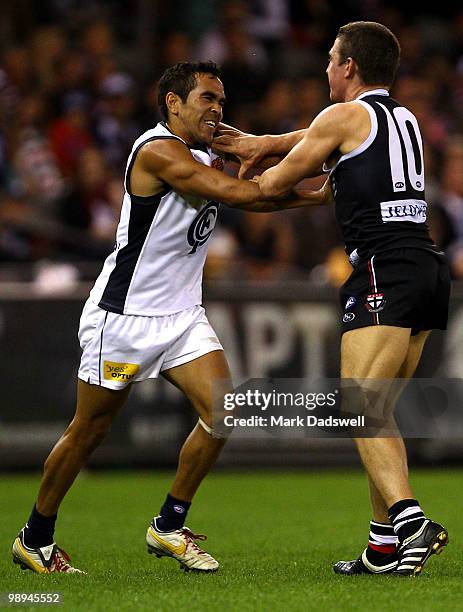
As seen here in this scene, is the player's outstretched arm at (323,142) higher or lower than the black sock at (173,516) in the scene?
higher

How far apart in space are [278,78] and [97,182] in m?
3.81

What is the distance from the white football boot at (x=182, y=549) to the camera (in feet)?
20.3

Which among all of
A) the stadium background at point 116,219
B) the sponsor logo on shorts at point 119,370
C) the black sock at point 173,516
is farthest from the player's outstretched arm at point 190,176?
the stadium background at point 116,219

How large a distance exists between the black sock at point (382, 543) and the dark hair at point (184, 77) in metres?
2.23

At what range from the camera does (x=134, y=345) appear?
20.2 ft

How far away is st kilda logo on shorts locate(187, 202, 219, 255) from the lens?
A: 20.5ft

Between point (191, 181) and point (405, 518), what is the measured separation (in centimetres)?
181

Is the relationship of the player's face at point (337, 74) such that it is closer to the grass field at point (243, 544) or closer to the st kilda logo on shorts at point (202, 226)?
the st kilda logo on shorts at point (202, 226)

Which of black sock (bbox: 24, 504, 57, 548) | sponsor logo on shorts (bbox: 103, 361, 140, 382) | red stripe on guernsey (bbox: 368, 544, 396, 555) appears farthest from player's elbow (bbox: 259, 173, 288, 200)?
black sock (bbox: 24, 504, 57, 548)

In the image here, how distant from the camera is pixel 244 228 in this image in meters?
12.7

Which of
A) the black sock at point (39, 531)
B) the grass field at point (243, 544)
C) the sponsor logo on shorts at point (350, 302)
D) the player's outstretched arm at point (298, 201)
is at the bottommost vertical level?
the grass field at point (243, 544)

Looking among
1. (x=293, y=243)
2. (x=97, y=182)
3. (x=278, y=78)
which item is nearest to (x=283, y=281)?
(x=293, y=243)

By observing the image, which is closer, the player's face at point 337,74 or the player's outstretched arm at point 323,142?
the player's outstretched arm at point 323,142

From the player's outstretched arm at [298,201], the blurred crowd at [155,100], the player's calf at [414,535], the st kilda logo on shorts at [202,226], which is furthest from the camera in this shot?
the blurred crowd at [155,100]
